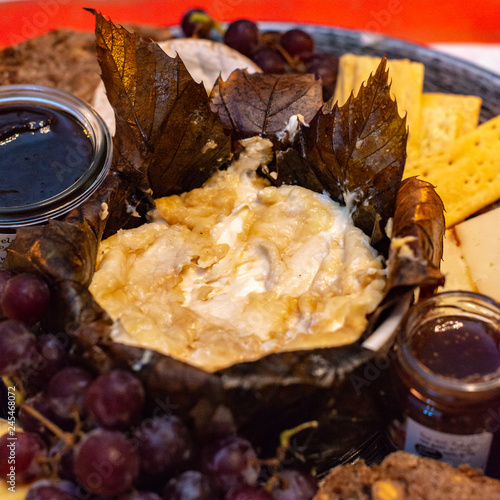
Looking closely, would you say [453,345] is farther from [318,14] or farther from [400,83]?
[318,14]

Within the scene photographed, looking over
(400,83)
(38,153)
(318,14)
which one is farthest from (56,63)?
(318,14)

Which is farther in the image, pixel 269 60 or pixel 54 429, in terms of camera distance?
pixel 269 60

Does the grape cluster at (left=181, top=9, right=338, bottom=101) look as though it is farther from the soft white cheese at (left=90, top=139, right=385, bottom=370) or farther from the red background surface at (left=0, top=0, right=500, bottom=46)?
the red background surface at (left=0, top=0, right=500, bottom=46)

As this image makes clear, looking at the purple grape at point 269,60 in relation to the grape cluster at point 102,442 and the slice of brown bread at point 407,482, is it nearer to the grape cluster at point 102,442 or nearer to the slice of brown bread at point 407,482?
the grape cluster at point 102,442

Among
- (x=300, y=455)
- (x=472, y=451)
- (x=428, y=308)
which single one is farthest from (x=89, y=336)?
(x=472, y=451)

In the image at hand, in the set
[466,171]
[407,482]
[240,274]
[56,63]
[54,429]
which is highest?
[56,63]

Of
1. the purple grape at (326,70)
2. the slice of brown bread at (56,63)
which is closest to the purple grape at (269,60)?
the purple grape at (326,70)

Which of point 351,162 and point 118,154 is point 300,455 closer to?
point 351,162
